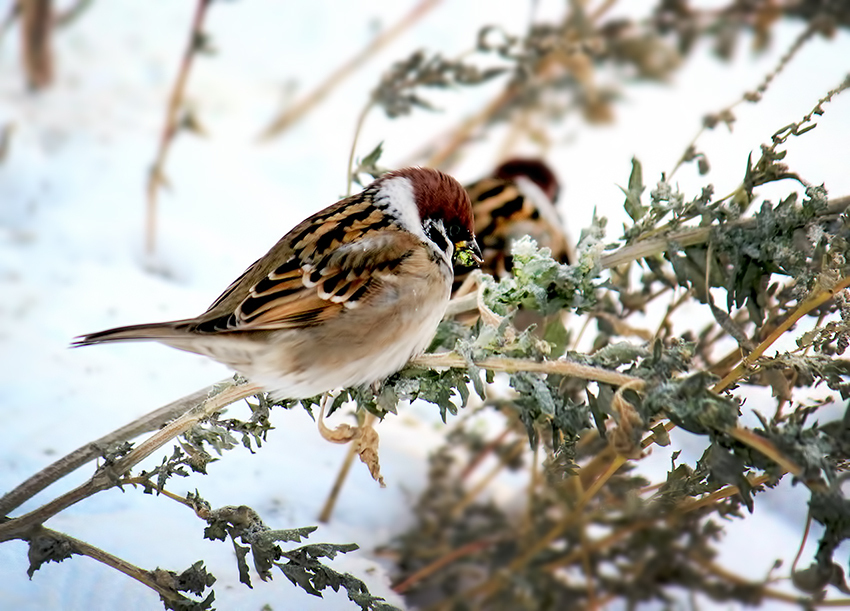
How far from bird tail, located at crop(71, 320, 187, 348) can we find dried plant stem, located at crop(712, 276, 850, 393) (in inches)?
37.2

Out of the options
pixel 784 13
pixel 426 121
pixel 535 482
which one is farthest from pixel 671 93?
pixel 535 482

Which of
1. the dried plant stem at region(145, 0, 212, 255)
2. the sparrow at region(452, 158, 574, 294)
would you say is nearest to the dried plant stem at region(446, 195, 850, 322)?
the sparrow at region(452, 158, 574, 294)

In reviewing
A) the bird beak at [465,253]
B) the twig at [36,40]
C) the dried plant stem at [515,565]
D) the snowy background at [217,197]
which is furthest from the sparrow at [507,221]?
the twig at [36,40]

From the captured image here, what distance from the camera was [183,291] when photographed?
2.71 metres

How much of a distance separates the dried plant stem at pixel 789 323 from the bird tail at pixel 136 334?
0.94 metres

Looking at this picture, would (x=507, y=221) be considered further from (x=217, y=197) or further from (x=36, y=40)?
(x=36, y=40)

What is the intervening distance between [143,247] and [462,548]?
5.22 ft

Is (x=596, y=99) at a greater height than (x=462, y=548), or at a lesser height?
greater

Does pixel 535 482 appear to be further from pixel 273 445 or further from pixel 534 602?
pixel 273 445

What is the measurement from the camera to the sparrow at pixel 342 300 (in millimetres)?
1490

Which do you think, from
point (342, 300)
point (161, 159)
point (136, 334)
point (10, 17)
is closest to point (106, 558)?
point (136, 334)

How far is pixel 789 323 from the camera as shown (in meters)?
1.41

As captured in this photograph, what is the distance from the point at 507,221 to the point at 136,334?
1310 mm

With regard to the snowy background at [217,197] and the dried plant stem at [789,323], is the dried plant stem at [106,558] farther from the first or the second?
the dried plant stem at [789,323]
